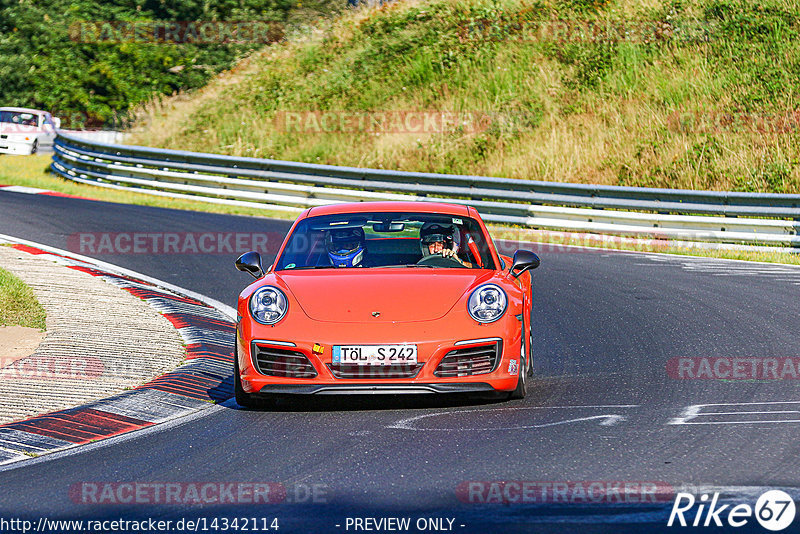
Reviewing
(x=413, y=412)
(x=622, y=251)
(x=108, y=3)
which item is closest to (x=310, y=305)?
(x=413, y=412)

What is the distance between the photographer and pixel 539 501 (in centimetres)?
505

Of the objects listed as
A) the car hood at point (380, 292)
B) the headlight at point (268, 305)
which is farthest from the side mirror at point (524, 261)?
the headlight at point (268, 305)

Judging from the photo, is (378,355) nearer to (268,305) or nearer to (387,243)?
(268,305)

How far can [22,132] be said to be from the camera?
3406cm

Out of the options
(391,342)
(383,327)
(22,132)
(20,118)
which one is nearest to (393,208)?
(383,327)

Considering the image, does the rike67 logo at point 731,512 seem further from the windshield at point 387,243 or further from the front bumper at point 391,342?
the windshield at point 387,243

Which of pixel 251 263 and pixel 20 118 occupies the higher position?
pixel 20 118

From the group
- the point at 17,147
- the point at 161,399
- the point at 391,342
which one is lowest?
the point at 161,399

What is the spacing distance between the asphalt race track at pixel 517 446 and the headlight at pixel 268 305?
2.03ft

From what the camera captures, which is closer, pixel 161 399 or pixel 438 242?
pixel 161 399

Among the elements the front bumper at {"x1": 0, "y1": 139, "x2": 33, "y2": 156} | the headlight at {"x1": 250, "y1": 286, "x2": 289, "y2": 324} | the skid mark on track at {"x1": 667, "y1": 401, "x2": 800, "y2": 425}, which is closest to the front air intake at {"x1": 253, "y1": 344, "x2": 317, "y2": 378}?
the headlight at {"x1": 250, "y1": 286, "x2": 289, "y2": 324}

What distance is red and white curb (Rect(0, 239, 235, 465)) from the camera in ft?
22.2

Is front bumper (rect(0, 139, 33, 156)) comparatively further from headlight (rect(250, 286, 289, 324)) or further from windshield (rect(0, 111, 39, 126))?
headlight (rect(250, 286, 289, 324))

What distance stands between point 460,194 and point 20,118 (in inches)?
715
